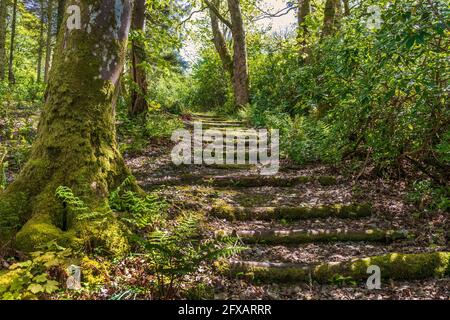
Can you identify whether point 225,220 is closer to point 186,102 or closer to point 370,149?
point 370,149

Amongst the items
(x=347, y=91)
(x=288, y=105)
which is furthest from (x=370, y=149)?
(x=288, y=105)

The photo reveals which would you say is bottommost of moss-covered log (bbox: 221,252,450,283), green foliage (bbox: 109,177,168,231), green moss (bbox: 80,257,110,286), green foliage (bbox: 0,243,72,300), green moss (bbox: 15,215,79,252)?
moss-covered log (bbox: 221,252,450,283)

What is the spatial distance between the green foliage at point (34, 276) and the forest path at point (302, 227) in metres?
1.59

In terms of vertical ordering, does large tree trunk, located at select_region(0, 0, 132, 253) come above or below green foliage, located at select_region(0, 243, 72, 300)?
above

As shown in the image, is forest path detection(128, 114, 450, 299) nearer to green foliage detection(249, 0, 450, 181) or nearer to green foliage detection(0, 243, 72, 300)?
green foliage detection(249, 0, 450, 181)

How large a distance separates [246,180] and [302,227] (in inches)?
76.4

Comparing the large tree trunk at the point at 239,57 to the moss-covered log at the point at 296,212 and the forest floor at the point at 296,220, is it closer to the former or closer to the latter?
the forest floor at the point at 296,220

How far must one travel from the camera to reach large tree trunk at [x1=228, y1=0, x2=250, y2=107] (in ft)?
51.5

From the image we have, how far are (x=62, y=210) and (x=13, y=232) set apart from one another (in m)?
0.52

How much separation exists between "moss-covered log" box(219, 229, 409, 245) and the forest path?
0.04 feet

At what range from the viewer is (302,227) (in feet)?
17.6

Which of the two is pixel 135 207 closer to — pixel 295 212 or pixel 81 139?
pixel 81 139

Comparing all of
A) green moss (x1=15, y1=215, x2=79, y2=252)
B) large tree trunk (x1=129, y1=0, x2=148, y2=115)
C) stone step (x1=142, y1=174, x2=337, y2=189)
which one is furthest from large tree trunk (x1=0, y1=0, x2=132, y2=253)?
large tree trunk (x1=129, y1=0, x2=148, y2=115)

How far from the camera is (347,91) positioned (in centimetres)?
684
